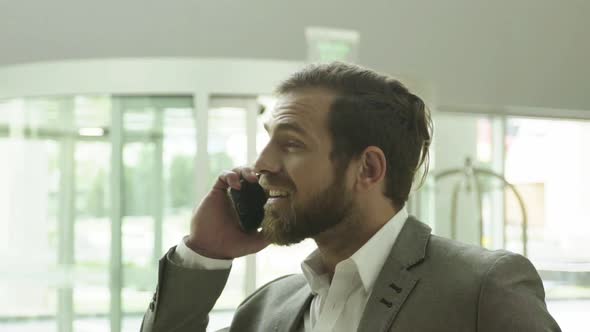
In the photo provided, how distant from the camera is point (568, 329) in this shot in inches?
208

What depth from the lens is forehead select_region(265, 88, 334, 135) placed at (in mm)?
1505

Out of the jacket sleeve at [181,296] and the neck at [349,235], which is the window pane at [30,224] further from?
the neck at [349,235]

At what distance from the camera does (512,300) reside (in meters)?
1.28

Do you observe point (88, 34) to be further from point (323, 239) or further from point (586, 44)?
point (323, 239)

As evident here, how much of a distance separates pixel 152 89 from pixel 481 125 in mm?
2268

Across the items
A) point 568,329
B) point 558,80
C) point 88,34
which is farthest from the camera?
point 558,80

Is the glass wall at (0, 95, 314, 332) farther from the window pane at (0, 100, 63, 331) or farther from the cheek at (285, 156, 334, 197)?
the cheek at (285, 156, 334, 197)

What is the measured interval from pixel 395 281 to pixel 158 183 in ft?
8.08

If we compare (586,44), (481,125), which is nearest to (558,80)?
(586,44)

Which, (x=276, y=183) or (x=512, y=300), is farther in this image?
(x=276, y=183)

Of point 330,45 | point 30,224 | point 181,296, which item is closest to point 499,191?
point 330,45

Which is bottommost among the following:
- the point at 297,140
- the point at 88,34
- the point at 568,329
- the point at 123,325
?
the point at 568,329

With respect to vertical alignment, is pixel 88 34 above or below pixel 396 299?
above

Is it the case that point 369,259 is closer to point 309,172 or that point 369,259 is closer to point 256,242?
point 309,172
